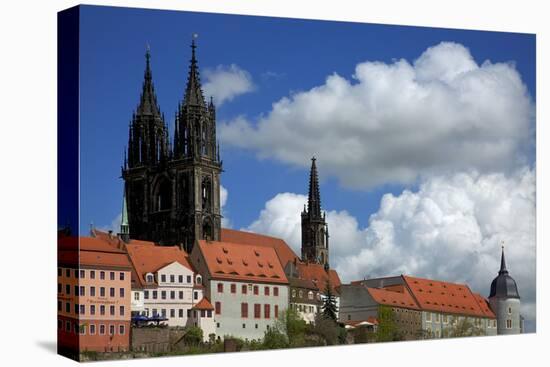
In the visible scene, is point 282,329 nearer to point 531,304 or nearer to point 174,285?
point 174,285

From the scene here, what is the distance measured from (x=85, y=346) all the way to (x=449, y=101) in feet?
36.4

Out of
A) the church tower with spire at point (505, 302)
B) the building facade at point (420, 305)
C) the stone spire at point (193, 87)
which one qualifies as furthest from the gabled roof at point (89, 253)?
the church tower with spire at point (505, 302)

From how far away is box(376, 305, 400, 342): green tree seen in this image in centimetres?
Answer: 3409

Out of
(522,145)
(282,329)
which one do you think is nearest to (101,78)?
(282,329)

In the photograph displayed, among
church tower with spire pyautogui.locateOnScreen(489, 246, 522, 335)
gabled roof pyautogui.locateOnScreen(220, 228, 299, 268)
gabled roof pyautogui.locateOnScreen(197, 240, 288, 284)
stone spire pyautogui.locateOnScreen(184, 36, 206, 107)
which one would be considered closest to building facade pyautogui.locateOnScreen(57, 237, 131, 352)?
gabled roof pyautogui.locateOnScreen(197, 240, 288, 284)

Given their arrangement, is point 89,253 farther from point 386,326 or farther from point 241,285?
point 386,326

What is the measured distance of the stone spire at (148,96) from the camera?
3041cm

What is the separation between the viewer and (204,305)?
103ft

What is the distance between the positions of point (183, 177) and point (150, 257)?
2081mm

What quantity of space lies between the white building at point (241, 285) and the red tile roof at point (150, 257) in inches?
13.4

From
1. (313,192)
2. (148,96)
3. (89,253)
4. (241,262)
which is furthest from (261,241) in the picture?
(89,253)

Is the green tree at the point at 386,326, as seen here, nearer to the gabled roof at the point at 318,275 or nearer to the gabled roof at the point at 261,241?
the gabled roof at the point at 318,275

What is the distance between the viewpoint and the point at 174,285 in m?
31.2

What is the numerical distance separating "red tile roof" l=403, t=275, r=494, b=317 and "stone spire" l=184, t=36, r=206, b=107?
6867 millimetres
